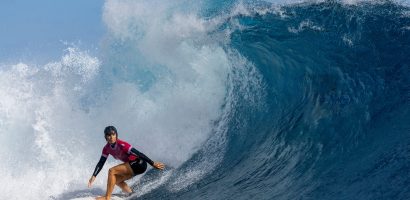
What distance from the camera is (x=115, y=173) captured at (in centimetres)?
823

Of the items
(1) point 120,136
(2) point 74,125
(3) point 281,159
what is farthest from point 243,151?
(2) point 74,125

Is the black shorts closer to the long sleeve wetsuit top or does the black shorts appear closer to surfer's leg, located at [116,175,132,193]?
the long sleeve wetsuit top

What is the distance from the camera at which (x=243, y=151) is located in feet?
32.3

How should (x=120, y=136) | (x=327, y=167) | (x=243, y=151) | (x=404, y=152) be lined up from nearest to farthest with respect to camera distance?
(x=404, y=152), (x=327, y=167), (x=243, y=151), (x=120, y=136)

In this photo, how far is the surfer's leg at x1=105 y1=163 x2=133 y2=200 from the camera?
8086 mm

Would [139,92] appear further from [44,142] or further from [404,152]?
[404,152]

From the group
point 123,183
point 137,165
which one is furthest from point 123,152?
point 123,183

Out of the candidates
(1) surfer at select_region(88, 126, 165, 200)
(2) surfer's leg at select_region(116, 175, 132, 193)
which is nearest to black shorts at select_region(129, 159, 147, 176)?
Result: (1) surfer at select_region(88, 126, 165, 200)

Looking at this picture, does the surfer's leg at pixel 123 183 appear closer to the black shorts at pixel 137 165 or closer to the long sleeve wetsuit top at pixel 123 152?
the black shorts at pixel 137 165

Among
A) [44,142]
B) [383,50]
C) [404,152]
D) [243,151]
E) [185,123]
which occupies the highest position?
[44,142]

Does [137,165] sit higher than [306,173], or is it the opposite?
[137,165]

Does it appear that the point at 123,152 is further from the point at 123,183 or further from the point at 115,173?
the point at 123,183

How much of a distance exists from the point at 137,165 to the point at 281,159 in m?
2.59

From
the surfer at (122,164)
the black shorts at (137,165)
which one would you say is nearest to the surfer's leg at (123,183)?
the surfer at (122,164)
